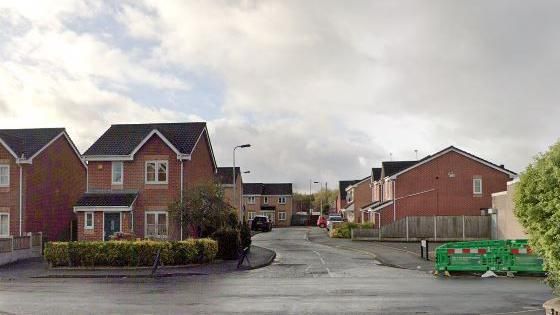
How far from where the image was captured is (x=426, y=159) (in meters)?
57.2

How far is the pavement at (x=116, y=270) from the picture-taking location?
29.0 m

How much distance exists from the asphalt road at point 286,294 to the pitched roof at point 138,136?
1458 centimetres

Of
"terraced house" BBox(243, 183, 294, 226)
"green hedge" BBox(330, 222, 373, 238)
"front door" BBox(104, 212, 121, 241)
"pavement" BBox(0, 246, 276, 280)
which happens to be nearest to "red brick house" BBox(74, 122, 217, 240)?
"front door" BBox(104, 212, 121, 241)

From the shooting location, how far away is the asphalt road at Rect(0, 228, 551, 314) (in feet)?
57.0

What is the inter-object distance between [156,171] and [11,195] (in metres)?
9.11

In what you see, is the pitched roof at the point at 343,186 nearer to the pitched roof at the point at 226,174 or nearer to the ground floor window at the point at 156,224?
the pitched roof at the point at 226,174

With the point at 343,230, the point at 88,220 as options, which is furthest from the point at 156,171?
the point at 343,230

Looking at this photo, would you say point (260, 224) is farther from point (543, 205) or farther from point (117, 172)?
point (543, 205)

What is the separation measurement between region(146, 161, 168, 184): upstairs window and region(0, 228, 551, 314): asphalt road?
13.5 meters

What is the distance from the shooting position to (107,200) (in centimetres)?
4028

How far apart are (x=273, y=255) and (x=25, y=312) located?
74.7 feet

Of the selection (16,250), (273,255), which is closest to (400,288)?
(273,255)

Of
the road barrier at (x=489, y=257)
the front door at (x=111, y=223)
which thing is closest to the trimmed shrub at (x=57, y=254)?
the front door at (x=111, y=223)

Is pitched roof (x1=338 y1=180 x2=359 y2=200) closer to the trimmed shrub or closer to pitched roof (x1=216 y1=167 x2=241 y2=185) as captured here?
pitched roof (x1=216 y1=167 x2=241 y2=185)
